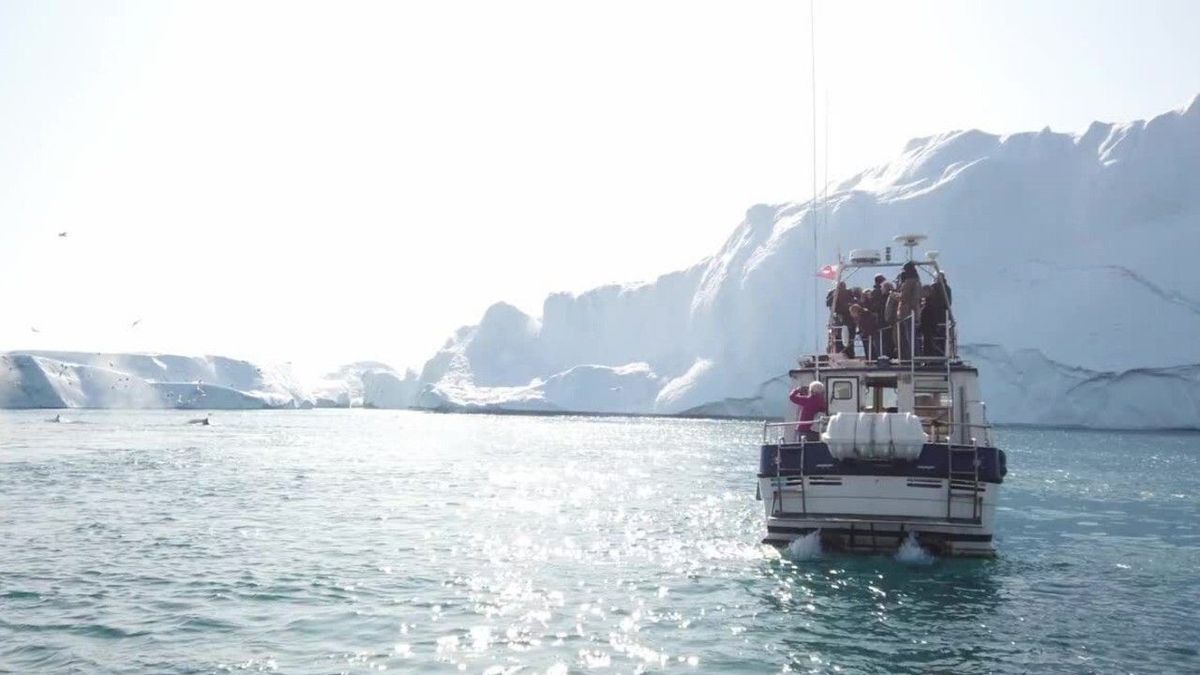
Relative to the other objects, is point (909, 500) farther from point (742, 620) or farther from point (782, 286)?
point (782, 286)

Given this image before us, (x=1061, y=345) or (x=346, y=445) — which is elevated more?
(x=1061, y=345)

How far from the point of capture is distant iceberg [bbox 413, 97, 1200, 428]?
6227cm

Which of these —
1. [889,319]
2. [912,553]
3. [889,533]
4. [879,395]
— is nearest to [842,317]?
[889,319]

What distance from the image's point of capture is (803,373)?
1820 centimetres

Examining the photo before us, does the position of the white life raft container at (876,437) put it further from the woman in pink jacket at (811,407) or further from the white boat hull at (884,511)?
the woman in pink jacket at (811,407)

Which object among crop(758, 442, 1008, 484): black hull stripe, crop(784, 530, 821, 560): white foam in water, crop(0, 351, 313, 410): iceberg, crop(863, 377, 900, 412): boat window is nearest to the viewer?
crop(758, 442, 1008, 484): black hull stripe

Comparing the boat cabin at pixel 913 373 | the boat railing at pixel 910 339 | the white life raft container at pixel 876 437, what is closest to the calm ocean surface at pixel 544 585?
the white life raft container at pixel 876 437

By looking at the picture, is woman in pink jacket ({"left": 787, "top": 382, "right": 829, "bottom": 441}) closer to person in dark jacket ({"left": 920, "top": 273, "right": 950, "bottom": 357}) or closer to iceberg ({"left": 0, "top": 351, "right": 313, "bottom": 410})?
person in dark jacket ({"left": 920, "top": 273, "right": 950, "bottom": 357})

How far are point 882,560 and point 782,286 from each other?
62.7m

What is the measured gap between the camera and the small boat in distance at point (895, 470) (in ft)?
49.4

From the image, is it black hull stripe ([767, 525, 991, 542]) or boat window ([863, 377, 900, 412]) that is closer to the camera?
black hull stripe ([767, 525, 991, 542])

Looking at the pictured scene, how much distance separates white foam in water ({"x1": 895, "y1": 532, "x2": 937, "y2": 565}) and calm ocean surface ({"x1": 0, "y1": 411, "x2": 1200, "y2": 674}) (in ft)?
0.99

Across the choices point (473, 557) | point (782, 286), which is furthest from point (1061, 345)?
point (473, 557)

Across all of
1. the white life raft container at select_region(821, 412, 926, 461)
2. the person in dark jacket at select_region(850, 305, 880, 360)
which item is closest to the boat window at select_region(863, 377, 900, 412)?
the person in dark jacket at select_region(850, 305, 880, 360)
